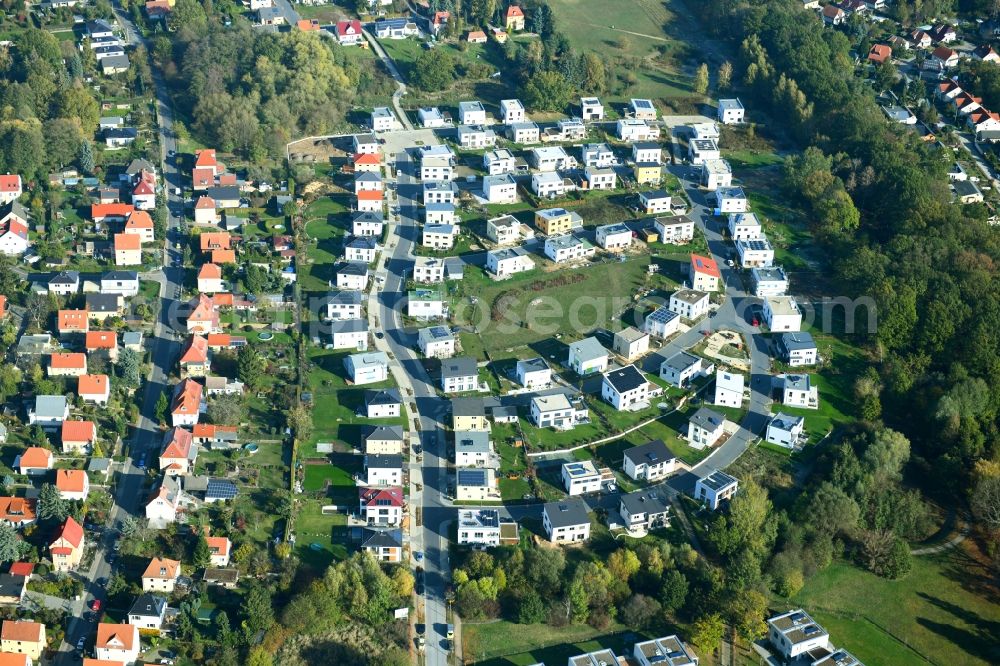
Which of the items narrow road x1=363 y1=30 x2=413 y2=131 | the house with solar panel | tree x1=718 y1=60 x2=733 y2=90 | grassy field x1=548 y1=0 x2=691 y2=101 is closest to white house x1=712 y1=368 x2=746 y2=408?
the house with solar panel

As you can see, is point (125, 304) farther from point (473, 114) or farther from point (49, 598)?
point (473, 114)

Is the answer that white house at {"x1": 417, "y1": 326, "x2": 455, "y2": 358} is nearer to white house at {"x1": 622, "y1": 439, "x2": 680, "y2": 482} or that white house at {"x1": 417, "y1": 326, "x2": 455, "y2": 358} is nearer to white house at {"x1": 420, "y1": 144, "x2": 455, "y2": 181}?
white house at {"x1": 622, "y1": 439, "x2": 680, "y2": 482}

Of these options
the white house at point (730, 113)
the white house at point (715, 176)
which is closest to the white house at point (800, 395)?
the white house at point (715, 176)

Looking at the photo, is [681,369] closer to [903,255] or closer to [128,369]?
[903,255]

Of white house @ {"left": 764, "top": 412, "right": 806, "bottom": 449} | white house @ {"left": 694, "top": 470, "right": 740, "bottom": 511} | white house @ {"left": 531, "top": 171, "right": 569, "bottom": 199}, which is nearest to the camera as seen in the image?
white house @ {"left": 694, "top": 470, "right": 740, "bottom": 511}

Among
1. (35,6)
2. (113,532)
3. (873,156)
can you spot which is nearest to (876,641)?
(113,532)

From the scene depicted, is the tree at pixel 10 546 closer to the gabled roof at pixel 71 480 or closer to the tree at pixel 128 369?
the gabled roof at pixel 71 480
